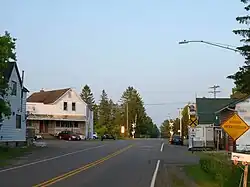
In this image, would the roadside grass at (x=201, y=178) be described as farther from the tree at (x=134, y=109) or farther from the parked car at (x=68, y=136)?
the tree at (x=134, y=109)

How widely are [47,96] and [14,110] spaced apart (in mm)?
49974

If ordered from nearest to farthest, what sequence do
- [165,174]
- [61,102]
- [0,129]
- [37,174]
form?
[37,174] < [165,174] < [0,129] < [61,102]

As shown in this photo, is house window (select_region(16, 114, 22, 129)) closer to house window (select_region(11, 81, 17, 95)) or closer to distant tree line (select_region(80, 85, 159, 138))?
house window (select_region(11, 81, 17, 95))

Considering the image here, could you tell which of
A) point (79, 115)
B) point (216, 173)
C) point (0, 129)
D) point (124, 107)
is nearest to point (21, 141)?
point (0, 129)

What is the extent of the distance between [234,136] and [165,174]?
658cm

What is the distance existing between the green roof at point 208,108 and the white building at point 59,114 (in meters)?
28.2

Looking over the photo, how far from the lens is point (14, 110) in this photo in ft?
167

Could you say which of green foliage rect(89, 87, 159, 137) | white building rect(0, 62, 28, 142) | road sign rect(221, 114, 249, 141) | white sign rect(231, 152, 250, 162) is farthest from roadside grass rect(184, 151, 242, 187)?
green foliage rect(89, 87, 159, 137)

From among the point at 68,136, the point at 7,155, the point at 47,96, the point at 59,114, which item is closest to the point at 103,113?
the point at 47,96

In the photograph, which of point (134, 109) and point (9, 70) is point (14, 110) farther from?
point (134, 109)

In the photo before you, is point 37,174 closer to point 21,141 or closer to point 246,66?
point 246,66

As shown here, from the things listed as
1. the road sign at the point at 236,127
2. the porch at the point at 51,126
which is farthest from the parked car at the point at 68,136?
the road sign at the point at 236,127

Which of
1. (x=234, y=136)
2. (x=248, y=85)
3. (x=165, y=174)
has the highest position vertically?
(x=248, y=85)

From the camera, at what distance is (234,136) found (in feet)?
57.2
